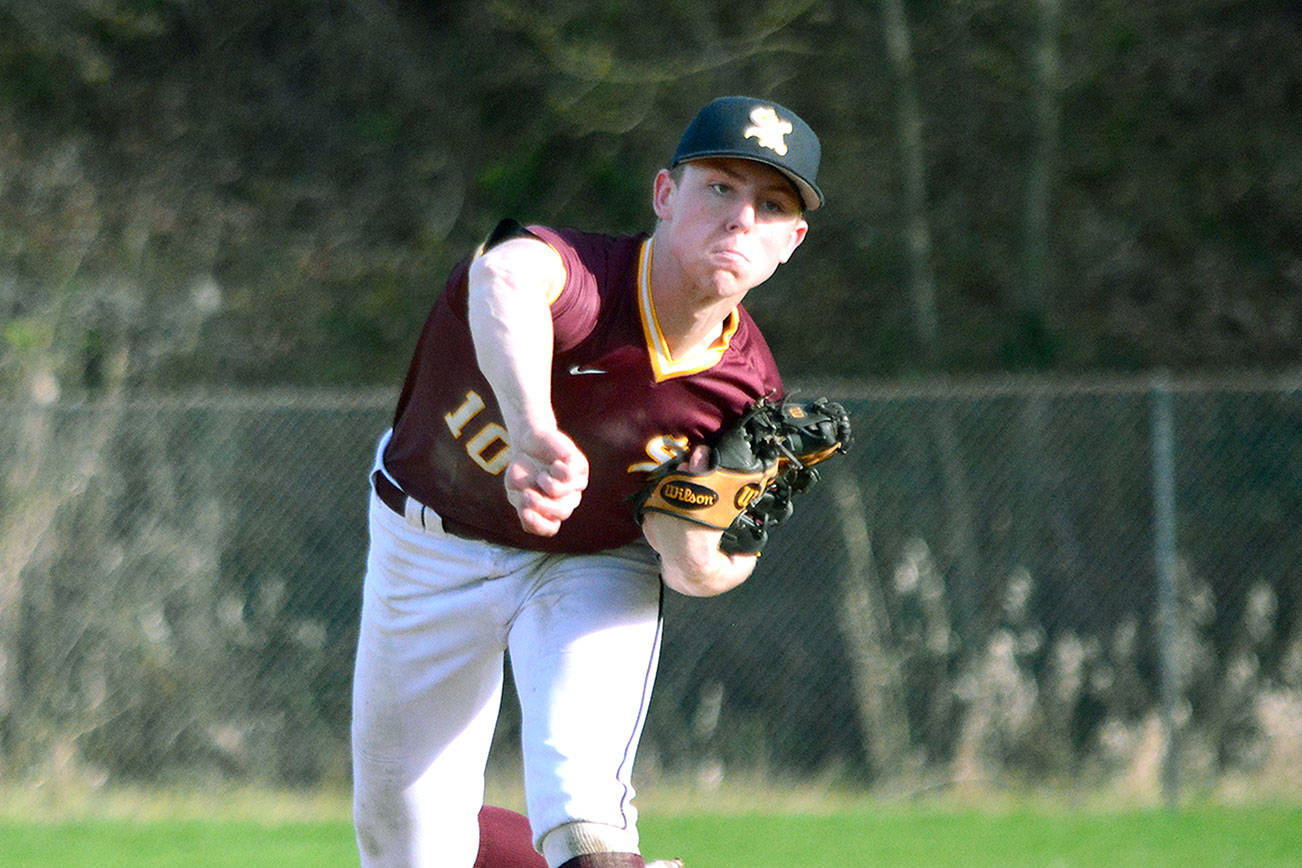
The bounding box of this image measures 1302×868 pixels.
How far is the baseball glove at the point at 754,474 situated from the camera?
142 inches

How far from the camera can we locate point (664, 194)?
12.1 ft

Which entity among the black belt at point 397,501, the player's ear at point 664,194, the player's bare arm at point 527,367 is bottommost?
the black belt at point 397,501

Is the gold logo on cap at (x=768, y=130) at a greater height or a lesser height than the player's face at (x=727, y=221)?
greater

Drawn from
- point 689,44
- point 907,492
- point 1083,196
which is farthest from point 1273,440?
point 689,44

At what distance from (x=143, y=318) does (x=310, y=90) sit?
307cm

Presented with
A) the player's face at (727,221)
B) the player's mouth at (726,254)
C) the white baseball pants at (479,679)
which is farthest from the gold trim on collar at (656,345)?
the white baseball pants at (479,679)

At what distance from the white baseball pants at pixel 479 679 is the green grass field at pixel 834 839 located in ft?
10.8

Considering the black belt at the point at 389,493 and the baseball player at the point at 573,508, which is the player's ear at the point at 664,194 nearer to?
the baseball player at the point at 573,508

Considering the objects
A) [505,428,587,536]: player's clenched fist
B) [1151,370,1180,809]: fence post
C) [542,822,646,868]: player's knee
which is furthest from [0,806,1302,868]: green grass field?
[505,428,587,536]: player's clenched fist

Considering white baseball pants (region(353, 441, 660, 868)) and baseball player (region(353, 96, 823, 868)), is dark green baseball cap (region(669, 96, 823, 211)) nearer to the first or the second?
baseball player (region(353, 96, 823, 868))

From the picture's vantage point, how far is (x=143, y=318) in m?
12.3

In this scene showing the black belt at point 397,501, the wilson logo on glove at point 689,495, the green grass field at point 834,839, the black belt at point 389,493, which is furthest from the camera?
the green grass field at point 834,839

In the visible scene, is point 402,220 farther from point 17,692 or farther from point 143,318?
point 17,692

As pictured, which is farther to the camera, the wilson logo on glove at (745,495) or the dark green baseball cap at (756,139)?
the wilson logo on glove at (745,495)
